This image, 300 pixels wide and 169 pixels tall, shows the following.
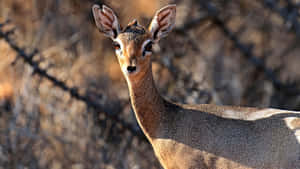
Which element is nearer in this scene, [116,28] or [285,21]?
[116,28]

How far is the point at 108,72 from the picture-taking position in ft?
25.4

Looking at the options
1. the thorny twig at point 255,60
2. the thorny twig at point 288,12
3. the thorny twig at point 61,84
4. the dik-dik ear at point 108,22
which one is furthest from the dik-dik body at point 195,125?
the thorny twig at point 288,12

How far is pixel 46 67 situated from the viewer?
729cm

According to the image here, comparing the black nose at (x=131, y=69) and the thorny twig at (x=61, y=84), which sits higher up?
the black nose at (x=131, y=69)

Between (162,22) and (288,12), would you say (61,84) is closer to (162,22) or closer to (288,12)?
(162,22)

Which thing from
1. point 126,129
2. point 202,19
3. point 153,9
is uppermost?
point 153,9

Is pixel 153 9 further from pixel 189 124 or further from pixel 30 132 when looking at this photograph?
pixel 189 124

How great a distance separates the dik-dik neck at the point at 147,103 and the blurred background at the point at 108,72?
245 centimetres

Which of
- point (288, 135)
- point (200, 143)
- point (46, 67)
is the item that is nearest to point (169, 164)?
point (200, 143)

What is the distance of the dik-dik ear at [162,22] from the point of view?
4391 mm

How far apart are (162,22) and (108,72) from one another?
3409 millimetres

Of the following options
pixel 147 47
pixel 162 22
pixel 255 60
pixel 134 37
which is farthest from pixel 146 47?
pixel 255 60

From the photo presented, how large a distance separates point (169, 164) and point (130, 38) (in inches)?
49.2

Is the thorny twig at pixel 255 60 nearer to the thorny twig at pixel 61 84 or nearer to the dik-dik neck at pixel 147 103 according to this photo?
the thorny twig at pixel 61 84
